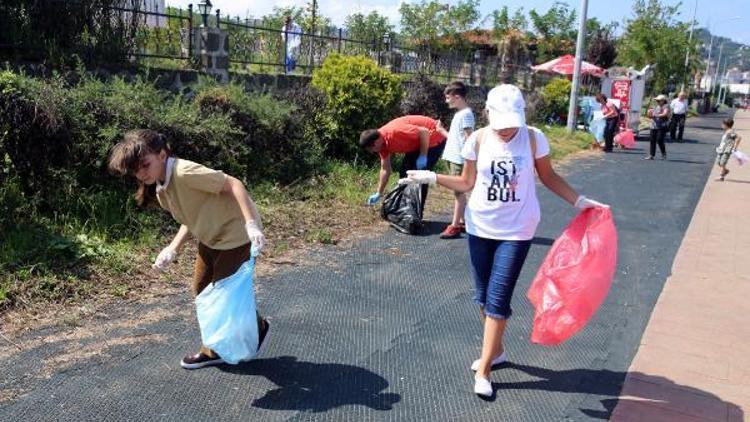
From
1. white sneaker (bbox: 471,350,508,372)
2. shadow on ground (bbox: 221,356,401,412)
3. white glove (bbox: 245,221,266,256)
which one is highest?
white glove (bbox: 245,221,266,256)

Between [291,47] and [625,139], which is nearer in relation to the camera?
[291,47]

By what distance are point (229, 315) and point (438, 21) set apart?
30.5 m

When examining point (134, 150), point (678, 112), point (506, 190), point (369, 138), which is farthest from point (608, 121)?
point (134, 150)

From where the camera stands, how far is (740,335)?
4676 mm

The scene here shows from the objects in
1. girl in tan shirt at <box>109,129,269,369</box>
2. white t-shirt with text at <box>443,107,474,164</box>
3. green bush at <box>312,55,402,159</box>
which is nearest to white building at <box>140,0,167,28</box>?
Answer: green bush at <box>312,55,402,159</box>

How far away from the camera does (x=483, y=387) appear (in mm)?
3568

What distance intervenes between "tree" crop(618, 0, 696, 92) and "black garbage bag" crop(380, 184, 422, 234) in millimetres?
26600

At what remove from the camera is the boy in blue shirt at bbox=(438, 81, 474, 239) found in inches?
266

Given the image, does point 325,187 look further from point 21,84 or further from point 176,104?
point 21,84

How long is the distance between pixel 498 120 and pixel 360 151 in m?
6.92

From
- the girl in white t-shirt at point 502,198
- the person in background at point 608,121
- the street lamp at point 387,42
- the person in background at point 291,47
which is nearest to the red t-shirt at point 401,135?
the girl in white t-shirt at point 502,198

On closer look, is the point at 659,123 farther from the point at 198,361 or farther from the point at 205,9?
the point at 198,361

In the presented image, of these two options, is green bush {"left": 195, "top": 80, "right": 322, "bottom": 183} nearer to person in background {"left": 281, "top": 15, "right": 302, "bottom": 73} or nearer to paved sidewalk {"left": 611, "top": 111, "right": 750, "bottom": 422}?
person in background {"left": 281, "top": 15, "right": 302, "bottom": 73}

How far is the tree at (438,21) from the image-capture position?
3178 centimetres
